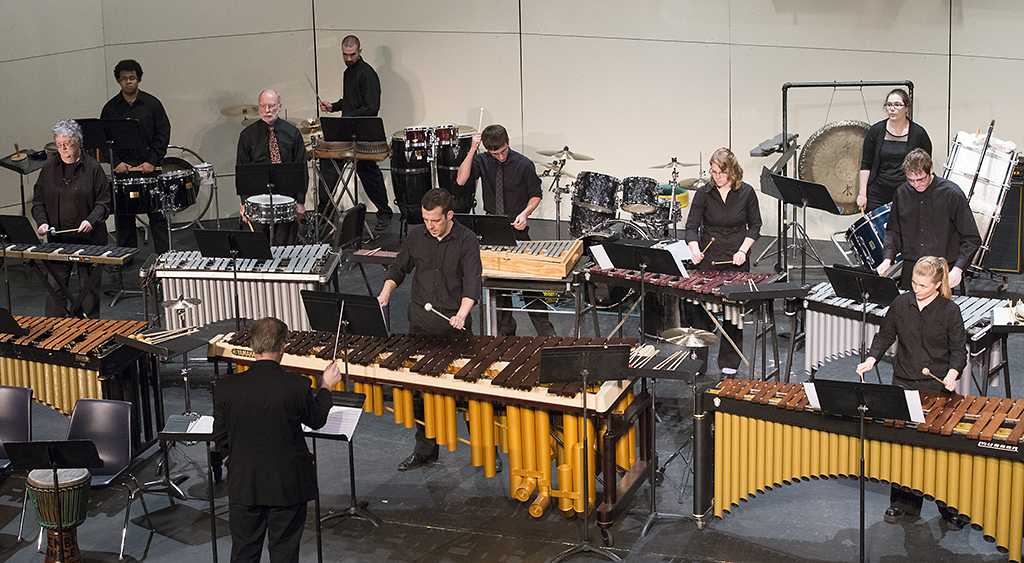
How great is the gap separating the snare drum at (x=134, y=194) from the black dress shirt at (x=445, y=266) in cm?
444

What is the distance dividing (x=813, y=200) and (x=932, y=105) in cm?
379

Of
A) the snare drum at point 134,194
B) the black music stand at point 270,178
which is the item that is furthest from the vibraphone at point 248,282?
the snare drum at point 134,194

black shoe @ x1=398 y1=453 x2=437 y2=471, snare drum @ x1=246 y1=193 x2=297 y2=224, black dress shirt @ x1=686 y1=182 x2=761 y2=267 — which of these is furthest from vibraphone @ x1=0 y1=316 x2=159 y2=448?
black dress shirt @ x1=686 y1=182 x2=761 y2=267

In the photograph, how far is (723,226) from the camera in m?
7.38

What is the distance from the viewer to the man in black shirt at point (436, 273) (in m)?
6.27

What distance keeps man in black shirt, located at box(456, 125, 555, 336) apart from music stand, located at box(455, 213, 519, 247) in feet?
1.86

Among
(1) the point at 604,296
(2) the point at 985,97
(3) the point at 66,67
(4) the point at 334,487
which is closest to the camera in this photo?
(4) the point at 334,487

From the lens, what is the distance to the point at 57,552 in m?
5.37

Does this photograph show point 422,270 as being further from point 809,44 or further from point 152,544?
point 809,44

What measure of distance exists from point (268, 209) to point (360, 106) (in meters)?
3.29

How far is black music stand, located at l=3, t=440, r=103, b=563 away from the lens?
4.80m

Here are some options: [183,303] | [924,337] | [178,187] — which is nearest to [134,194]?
[178,187]

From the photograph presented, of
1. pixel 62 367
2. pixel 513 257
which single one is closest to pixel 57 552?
pixel 62 367

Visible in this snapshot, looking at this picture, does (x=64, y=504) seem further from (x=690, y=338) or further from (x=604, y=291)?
(x=604, y=291)
